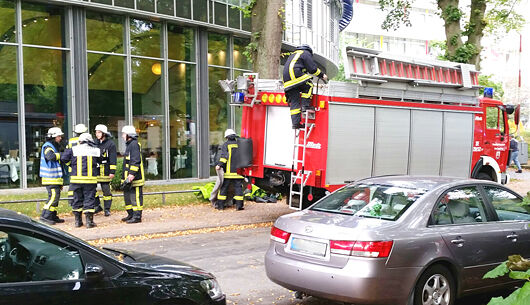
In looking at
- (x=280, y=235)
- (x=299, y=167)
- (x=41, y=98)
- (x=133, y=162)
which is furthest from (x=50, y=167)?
(x=280, y=235)

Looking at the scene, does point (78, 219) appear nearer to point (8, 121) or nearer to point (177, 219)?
point (177, 219)

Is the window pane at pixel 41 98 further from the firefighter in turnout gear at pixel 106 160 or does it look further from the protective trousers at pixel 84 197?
the protective trousers at pixel 84 197

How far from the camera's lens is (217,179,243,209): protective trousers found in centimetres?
1286

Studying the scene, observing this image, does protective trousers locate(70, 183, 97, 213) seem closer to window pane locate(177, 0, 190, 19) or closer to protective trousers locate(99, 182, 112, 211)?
protective trousers locate(99, 182, 112, 211)

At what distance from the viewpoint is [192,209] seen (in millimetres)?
13273

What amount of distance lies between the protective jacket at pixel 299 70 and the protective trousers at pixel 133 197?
3883 millimetres

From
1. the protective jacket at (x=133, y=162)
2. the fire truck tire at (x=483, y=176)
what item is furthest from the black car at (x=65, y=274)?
the fire truck tire at (x=483, y=176)

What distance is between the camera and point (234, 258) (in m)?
8.16

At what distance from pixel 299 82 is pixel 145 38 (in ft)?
35.9

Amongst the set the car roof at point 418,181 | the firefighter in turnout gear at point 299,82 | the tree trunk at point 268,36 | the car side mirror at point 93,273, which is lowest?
the car side mirror at point 93,273

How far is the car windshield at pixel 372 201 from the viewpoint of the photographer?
17.8 ft

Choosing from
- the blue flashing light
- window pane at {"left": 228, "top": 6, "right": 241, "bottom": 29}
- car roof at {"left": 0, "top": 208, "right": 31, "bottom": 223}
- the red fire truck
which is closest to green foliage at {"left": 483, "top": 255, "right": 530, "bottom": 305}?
car roof at {"left": 0, "top": 208, "right": 31, "bottom": 223}

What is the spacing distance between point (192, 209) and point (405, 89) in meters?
5.93

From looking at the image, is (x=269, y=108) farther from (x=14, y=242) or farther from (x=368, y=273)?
(x=14, y=242)
